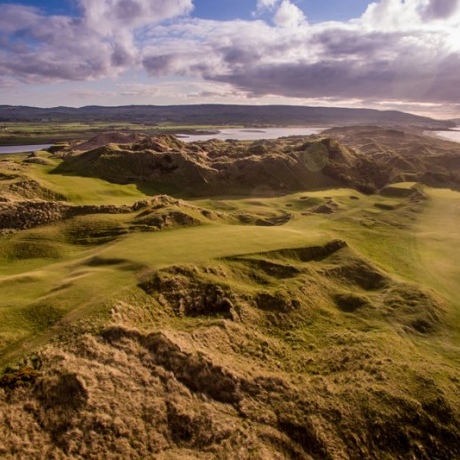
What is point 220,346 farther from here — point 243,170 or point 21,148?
point 21,148

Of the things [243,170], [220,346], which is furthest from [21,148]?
[220,346]

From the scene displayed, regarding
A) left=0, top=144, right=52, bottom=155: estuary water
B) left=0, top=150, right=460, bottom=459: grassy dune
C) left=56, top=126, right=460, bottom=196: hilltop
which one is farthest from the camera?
left=0, top=144, right=52, bottom=155: estuary water

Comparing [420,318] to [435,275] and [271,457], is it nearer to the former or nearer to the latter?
[435,275]

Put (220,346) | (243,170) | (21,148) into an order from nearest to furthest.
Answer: (220,346), (243,170), (21,148)

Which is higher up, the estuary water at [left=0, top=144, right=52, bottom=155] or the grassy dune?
the estuary water at [left=0, top=144, right=52, bottom=155]

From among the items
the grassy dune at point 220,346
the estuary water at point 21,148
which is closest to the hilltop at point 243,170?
the grassy dune at point 220,346

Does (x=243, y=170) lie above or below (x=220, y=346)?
above

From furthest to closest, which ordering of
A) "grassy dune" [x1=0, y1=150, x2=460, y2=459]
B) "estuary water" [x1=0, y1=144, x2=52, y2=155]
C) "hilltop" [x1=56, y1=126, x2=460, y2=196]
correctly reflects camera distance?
"estuary water" [x1=0, y1=144, x2=52, y2=155] → "hilltop" [x1=56, y1=126, x2=460, y2=196] → "grassy dune" [x1=0, y1=150, x2=460, y2=459]

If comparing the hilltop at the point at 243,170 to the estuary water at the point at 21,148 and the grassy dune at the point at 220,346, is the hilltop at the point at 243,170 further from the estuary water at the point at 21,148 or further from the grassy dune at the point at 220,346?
the estuary water at the point at 21,148

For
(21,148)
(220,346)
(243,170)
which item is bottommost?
(220,346)

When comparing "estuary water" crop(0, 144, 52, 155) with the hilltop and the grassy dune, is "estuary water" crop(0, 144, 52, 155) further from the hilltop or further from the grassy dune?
the grassy dune

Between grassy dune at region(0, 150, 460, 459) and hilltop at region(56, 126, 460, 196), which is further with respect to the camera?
hilltop at region(56, 126, 460, 196)

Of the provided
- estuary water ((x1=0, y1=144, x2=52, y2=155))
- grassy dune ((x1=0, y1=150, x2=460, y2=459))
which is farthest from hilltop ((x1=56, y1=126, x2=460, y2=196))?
estuary water ((x1=0, y1=144, x2=52, y2=155))
